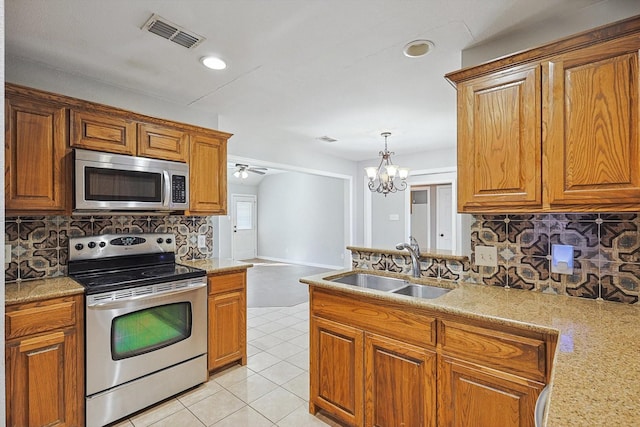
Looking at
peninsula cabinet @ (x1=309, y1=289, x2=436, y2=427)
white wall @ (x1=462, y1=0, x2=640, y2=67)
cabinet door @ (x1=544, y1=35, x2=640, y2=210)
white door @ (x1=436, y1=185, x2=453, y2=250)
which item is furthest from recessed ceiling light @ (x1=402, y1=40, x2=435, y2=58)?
white door @ (x1=436, y1=185, x2=453, y2=250)

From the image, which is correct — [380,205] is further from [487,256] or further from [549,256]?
[549,256]

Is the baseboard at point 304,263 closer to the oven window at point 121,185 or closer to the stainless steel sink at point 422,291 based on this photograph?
the stainless steel sink at point 422,291

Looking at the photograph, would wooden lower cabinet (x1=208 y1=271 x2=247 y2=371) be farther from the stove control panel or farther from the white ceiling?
the white ceiling

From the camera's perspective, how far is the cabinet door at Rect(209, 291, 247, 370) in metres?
2.72

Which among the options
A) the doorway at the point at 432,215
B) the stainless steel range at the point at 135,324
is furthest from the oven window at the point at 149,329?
the doorway at the point at 432,215

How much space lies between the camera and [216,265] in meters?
2.91

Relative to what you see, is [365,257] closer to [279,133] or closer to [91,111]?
[91,111]

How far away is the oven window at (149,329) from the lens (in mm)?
2166

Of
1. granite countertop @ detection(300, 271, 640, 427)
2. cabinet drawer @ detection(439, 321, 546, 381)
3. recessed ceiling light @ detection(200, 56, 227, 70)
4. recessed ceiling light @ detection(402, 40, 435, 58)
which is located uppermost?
recessed ceiling light @ detection(402, 40, 435, 58)

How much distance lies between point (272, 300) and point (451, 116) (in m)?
3.61

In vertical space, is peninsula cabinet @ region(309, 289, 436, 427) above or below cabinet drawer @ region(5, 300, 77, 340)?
below

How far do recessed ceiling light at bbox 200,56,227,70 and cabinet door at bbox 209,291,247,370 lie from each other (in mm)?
1796

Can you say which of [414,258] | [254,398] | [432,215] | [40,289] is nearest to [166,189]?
[40,289]

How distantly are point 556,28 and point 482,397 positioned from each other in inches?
78.3
